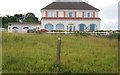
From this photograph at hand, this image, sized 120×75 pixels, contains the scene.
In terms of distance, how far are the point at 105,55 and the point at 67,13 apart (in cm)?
4745

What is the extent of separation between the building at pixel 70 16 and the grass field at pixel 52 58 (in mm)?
41719

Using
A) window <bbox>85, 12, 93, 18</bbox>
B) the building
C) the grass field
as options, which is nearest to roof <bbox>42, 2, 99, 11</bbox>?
the building

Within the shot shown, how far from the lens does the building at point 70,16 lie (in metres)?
61.9

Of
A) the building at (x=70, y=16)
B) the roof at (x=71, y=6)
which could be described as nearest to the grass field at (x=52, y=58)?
the building at (x=70, y=16)

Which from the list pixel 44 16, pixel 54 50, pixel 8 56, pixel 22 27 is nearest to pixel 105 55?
pixel 54 50

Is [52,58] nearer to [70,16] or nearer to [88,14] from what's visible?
[70,16]

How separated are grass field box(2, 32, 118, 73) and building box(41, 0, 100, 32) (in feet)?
137

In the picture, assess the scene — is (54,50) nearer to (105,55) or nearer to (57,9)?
(105,55)

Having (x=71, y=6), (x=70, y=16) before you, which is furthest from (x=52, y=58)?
(x=71, y=6)

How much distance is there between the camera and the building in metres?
61.9

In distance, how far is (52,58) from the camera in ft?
51.0

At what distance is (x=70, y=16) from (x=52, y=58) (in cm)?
4869

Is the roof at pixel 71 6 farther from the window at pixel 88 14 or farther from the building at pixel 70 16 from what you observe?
the window at pixel 88 14

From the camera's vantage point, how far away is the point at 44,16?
6322 cm
